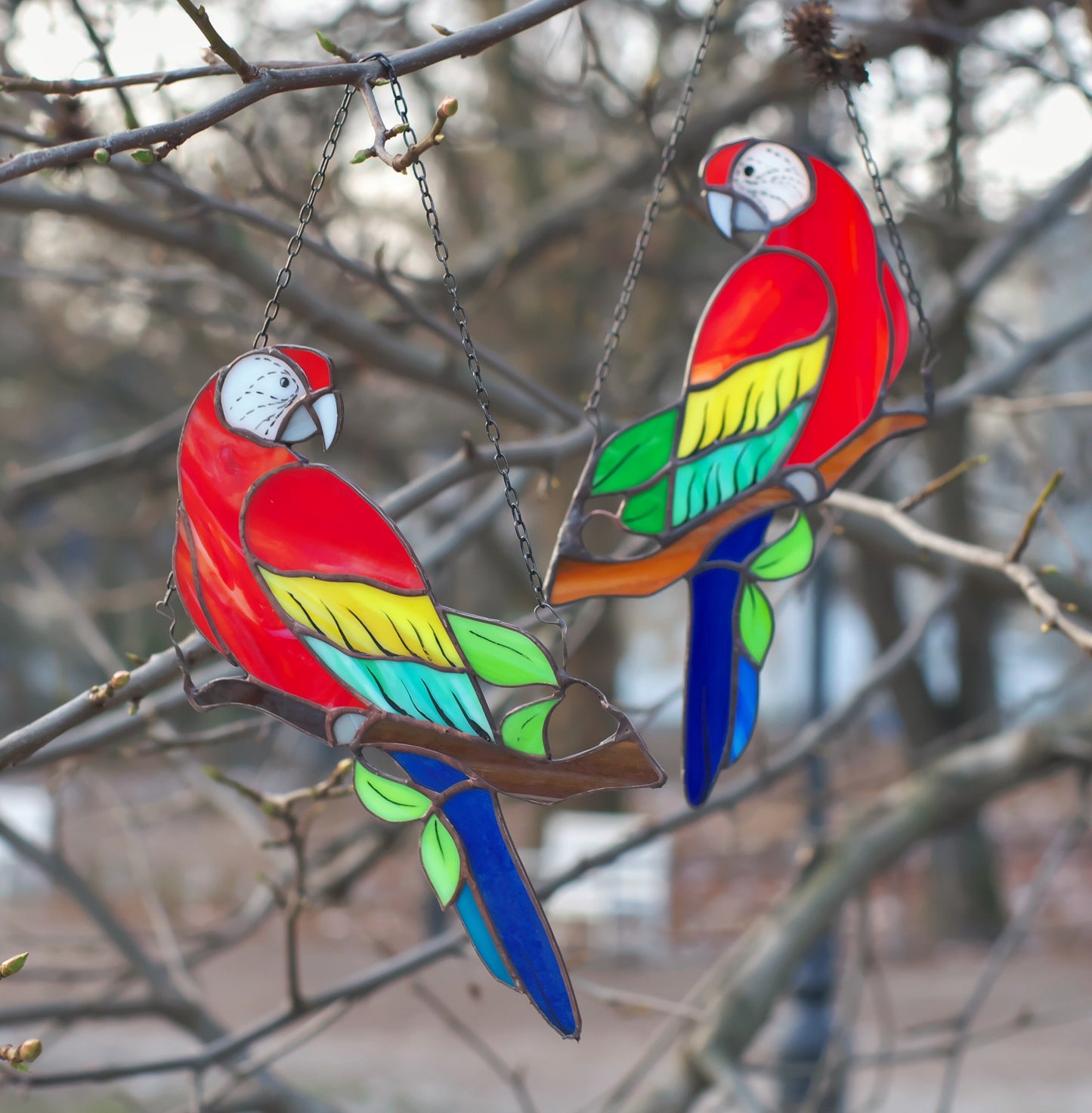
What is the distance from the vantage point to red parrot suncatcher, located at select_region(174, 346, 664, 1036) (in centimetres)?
125

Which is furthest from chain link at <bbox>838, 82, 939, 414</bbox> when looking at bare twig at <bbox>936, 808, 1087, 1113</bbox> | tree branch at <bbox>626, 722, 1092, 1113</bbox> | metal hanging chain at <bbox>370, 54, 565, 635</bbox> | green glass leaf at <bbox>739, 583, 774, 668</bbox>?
tree branch at <bbox>626, 722, 1092, 1113</bbox>

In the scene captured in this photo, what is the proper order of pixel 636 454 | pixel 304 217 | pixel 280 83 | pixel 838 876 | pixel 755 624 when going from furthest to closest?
1. pixel 838 876
2. pixel 755 624
3. pixel 636 454
4. pixel 304 217
5. pixel 280 83

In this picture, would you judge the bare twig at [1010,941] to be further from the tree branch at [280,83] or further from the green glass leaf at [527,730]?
the tree branch at [280,83]

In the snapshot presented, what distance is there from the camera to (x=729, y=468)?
1.58 metres

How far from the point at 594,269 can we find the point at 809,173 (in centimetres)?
553

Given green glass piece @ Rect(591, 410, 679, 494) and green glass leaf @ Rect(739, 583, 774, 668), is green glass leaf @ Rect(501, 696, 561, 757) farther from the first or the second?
green glass leaf @ Rect(739, 583, 774, 668)

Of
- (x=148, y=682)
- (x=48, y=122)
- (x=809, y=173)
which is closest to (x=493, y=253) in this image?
(x=48, y=122)

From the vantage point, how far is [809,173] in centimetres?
164

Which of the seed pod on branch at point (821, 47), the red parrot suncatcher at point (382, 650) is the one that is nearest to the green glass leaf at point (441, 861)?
the red parrot suncatcher at point (382, 650)

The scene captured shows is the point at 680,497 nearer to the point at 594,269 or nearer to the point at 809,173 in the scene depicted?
the point at 809,173

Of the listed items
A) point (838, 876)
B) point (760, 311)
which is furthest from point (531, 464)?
point (838, 876)

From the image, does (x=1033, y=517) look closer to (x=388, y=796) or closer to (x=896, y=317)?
(x=896, y=317)

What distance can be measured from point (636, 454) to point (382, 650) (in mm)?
451

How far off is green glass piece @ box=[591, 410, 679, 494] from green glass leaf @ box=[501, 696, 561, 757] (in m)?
0.34
